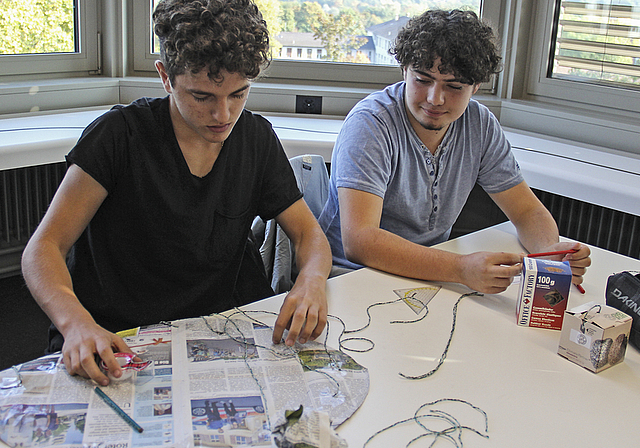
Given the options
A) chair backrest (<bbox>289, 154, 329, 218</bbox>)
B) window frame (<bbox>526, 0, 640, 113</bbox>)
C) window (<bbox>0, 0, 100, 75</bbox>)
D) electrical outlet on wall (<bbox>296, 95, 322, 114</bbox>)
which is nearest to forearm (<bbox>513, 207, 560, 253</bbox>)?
chair backrest (<bbox>289, 154, 329, 218</bbox>)

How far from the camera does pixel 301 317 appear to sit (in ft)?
3.20

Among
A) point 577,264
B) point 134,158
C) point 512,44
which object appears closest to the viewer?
point 134,158

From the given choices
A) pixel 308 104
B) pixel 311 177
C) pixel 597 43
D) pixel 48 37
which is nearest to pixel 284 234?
pixel 311 177

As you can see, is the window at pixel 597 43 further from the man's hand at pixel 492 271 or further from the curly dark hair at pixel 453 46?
the man's hand at pixel 492 271

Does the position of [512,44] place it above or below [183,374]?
above

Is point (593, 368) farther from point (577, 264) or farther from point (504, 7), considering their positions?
point (504, 7)

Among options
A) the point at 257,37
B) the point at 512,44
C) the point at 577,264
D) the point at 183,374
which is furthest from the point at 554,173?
the point at 183,374

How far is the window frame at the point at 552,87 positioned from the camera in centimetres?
243

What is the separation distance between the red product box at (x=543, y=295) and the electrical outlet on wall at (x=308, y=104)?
5.75 feet

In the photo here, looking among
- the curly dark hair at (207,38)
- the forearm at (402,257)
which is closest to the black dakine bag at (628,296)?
the forearm at (402,257)

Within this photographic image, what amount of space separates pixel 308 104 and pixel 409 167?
4.16 ft

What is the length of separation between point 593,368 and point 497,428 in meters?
0.27

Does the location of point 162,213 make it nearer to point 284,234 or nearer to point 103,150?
point 103,150

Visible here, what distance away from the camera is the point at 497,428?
2.60 feet
